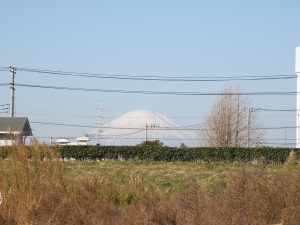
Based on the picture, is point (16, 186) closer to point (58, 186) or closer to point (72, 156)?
point (58, 186)

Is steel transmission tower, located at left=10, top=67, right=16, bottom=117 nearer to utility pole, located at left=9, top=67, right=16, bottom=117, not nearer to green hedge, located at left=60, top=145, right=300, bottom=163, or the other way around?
utility pole, located at left=9, top=67, right=16, bottom=117

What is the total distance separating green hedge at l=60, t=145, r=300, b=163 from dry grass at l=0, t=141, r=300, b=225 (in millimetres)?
22391

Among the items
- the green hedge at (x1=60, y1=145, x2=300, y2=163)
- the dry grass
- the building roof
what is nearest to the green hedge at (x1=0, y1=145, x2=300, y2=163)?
the green hedge at (x1=60, y1=145, x2=300, y2=163)

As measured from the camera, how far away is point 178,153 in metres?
31.6

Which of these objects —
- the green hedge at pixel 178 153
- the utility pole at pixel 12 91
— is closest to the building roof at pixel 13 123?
the utility pole at pixel 12 91

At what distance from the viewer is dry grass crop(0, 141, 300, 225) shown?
5.85 m

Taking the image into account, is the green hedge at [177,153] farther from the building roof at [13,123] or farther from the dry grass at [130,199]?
the dry grass at [130,199]

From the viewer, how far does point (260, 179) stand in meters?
6.69

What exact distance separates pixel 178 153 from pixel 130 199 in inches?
898

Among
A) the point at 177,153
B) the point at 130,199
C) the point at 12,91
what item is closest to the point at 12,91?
the point at 12,91

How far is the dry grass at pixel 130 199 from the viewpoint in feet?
19.2

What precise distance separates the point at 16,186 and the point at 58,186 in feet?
2.86

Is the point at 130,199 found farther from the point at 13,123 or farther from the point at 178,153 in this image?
the point at 13,123

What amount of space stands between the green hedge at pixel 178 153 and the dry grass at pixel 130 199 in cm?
2239
